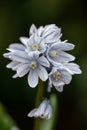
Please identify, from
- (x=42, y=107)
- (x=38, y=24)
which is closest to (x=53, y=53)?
(x=42, y=107)

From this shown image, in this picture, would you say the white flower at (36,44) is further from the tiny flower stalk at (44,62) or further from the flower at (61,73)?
the flower at (61,73)

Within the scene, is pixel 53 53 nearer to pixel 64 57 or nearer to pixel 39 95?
pixel 64 57

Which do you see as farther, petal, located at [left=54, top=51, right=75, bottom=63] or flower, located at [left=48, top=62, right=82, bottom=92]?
petal, located at [left=54, top=51, right=75, bottom=63]

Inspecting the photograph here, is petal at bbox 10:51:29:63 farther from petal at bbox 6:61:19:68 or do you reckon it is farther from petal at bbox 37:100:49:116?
petal at bbox 37:100:49:116

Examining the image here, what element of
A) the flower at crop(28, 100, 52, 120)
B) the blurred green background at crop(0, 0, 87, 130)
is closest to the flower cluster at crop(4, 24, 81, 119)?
the flower at crop(28, 100, 52, 120)

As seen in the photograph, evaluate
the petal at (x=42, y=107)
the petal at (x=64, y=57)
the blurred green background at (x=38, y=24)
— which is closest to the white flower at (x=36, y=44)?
the petal at (x=64, y=57)

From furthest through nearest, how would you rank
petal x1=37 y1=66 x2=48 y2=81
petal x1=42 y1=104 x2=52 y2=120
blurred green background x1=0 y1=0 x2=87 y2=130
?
1. blurred green background x1=0 y1=0 x2=87 y2=130
2. petal x1=42 y1=104 x2=52 y2=120
3. petal x1=37 y1=66 x2=48 y2=81
